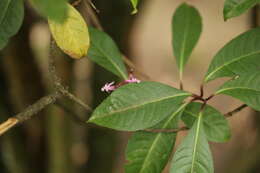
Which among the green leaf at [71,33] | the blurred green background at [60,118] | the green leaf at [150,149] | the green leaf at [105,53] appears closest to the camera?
the green leaf at [71,33]

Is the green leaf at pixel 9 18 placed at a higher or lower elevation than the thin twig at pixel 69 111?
higher

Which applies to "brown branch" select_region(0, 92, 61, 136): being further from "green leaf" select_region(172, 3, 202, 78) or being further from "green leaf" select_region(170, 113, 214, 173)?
"green leaf" select_region(172, 3, 202, 78)

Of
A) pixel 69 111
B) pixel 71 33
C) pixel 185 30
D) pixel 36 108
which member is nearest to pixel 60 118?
pixel 69 111

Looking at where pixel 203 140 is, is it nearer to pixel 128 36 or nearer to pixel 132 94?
pixel 132 94

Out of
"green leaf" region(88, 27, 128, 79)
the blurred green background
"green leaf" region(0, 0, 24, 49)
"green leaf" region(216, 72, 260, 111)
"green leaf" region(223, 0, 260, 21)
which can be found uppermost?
"green leaf" region(0, 0, 24, 49)

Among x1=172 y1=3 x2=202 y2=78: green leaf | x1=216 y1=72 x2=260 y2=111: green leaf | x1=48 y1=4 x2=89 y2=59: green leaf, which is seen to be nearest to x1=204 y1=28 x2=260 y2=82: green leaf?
x1=216 y1=72 x2=260 y2=111: green leaf

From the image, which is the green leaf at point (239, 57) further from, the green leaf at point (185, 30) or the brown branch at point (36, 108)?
the brown branch at point (36, 108)

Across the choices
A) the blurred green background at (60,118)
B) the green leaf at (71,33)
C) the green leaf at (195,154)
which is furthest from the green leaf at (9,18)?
the blurred green background at (60,118)
